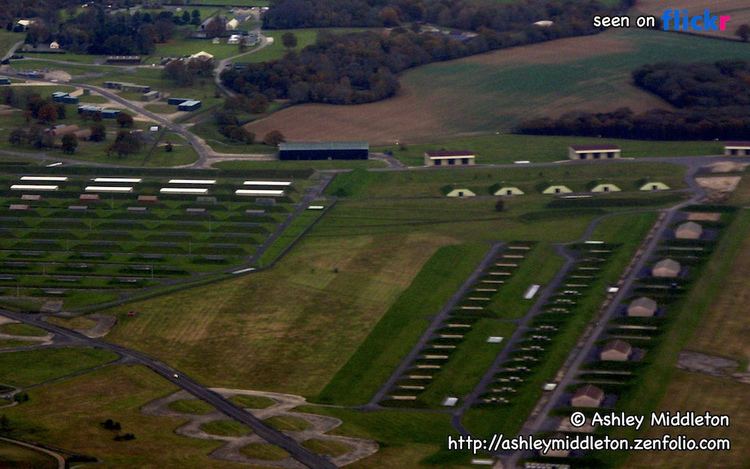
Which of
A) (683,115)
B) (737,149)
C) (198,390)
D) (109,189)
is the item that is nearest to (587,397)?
(198,390)

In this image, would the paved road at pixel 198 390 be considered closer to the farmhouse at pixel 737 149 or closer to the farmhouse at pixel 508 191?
the farmhouse at pixel 508 191

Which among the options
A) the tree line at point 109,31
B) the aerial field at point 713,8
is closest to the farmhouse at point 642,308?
the aerial field at point 713,8

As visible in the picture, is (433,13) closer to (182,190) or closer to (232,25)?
(232,25)

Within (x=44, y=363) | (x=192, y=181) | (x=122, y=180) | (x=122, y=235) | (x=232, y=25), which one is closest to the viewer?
(x=44, y=363)

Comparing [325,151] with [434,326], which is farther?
[325,151]

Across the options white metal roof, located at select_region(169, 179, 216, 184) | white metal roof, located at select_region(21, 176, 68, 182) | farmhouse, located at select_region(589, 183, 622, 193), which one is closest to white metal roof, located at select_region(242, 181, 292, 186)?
white metal roof, located at select_region(169, 179, 216, 184)

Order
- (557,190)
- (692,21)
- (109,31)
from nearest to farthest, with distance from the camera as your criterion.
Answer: (557,190)
(692,21)
(109,31)

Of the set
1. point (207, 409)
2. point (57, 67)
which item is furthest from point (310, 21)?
point (207, 409)
